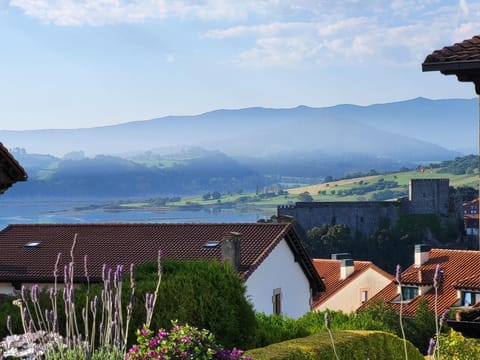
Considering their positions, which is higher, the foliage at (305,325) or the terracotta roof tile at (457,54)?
the terracotta roof tile at (457,54)

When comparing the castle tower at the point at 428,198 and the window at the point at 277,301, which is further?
the castle tower at the point at 428,198

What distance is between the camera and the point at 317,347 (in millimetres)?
11719

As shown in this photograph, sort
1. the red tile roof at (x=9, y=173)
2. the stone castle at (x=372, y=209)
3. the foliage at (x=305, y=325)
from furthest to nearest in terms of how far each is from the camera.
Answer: the stone castle at (x=372, y=209)
the red tile roof at (x=9, y=173)
the foliage at (x=305, y=325)

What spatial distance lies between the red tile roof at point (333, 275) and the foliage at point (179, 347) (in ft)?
168

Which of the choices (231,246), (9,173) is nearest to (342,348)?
(9,173)

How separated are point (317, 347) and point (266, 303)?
20147mm

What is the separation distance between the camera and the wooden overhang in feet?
32.2

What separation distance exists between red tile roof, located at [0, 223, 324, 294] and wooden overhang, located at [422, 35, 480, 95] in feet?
68.1

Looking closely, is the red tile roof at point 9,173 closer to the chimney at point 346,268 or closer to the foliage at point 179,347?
the foliage at point 179,347

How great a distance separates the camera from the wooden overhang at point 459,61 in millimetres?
9828

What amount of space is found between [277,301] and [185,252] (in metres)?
3.60

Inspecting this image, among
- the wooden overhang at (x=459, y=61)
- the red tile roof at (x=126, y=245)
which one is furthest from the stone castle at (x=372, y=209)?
the wooden overhang at (x=459, y=61)

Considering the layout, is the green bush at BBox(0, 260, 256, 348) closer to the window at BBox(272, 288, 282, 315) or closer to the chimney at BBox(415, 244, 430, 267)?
the window at BBox(272, 288, 282, 315)

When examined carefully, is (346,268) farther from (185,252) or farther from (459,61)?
(459,61)
